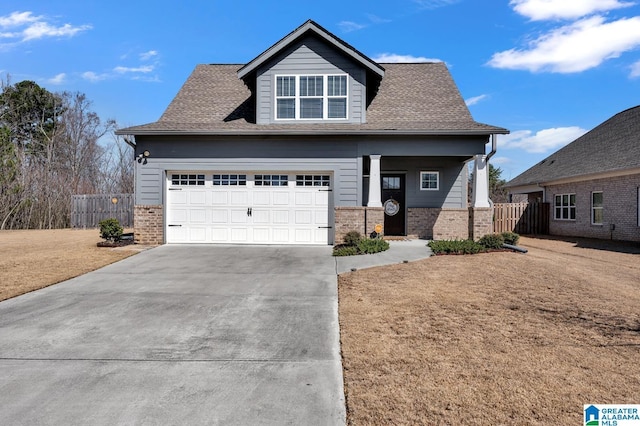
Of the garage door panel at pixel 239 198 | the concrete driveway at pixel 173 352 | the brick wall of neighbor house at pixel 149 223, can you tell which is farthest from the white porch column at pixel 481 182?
the brick wall of neighbor house at pixel 149 223

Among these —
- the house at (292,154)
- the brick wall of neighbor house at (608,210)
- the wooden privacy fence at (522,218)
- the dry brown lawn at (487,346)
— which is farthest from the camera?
the wooden privacy fence at (522,218)

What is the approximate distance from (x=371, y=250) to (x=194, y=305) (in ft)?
19.2

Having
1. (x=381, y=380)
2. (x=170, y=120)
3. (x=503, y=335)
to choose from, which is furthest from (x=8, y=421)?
(x=170, y=120)

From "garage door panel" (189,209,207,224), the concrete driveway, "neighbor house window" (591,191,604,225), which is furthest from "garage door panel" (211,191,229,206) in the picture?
"neighbor house window" (591,191,604,225)

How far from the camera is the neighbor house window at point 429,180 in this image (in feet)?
48.0

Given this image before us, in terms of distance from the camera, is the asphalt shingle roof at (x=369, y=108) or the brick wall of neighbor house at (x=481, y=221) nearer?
the asphalt shingle roof at (x=369, y=108)

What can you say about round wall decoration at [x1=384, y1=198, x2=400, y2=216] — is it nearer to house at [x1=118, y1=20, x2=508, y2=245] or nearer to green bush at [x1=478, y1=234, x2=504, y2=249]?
house at [x1=118, y1=20, x2=508, y2=245]

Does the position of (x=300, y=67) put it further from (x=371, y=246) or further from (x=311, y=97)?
(x=371, y=246)

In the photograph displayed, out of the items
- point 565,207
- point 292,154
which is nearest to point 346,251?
point 292,154

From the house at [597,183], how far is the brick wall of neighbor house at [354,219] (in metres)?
10.1

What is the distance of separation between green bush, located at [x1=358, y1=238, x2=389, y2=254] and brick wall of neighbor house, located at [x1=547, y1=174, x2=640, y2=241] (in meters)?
10.5

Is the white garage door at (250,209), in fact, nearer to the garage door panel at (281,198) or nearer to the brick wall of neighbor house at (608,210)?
the garage door panel at (281,198)

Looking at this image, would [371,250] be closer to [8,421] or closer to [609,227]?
[8,421]

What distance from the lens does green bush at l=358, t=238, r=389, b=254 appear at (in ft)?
35.3
